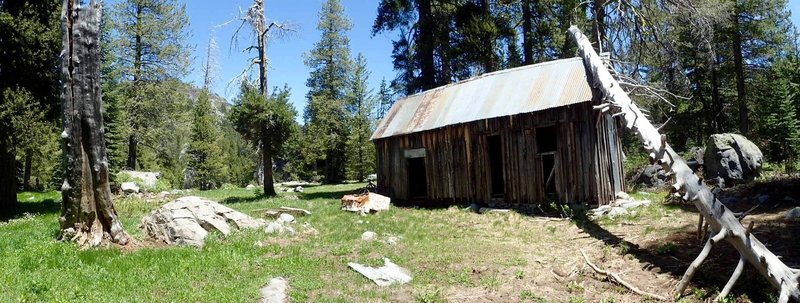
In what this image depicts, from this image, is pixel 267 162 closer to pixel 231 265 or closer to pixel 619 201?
pixel 231 265

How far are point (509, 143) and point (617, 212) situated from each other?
3991mm

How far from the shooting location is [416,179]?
2039 centimetres

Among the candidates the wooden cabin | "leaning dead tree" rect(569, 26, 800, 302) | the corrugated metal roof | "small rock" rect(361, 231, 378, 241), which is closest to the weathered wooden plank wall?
the wooden cabin

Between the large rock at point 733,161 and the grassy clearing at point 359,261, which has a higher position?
the large rock at point 733,161

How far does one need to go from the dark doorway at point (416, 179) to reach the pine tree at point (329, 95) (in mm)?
18421

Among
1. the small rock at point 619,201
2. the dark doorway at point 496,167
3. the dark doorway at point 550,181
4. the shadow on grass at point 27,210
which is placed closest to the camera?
the small rock at point 619,201

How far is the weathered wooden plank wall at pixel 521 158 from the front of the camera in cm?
1334

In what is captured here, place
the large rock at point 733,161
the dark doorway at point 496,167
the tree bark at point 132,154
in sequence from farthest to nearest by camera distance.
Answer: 1. the tree bark at point 132,154
2. the dark doorway at point 496,167
3. the large rock at point 733,161

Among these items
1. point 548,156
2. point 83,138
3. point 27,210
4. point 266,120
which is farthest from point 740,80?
Result: point 27,210

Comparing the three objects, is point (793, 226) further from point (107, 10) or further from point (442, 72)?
point (107, 10)

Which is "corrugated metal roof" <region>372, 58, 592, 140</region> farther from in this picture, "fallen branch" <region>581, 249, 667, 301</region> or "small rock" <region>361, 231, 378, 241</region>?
"fallen branch" <region>581, 249, 667, 301</region>

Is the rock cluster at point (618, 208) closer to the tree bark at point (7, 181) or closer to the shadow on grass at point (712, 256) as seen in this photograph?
the shadow on grass at point (712, 256)

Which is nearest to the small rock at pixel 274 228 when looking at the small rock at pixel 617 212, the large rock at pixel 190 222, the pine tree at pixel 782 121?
the large rock at pixel 190 222

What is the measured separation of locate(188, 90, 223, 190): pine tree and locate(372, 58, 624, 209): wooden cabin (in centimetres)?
1891
